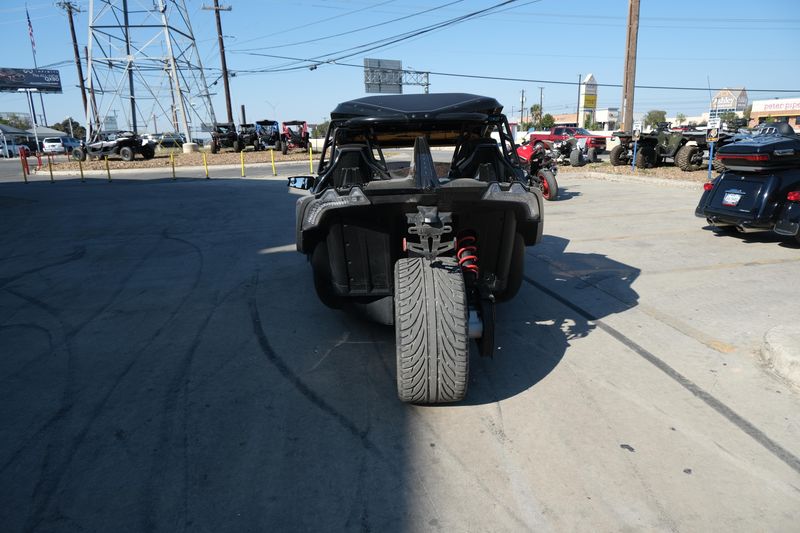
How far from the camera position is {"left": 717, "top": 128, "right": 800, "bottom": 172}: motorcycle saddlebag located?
23.9 ft

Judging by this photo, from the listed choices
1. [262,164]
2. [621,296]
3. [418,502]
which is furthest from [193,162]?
[418,502]

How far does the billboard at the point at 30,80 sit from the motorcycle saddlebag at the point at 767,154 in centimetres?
8119

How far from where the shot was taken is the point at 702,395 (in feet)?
11.6

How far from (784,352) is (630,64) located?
1964cm

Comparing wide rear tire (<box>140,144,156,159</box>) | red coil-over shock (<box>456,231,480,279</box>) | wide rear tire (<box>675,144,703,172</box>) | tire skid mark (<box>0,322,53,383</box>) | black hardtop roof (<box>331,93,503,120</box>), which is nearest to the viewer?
red coil-over shock (<box>456,231,480,279</box>)

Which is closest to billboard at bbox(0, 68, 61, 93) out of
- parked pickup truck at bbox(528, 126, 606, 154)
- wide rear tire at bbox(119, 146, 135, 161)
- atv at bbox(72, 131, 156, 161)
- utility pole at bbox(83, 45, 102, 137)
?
utility pole at bbox(83, 45, 102, 137)

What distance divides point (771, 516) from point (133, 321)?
16.9 ft

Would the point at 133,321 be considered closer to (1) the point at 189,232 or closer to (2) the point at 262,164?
(1) the point at 189,232

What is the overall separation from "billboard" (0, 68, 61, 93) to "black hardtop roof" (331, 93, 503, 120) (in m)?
80.2

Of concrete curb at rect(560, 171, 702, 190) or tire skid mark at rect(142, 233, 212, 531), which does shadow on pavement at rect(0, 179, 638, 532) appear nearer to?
tire skid mark at rect(142, 233, 212, 531)

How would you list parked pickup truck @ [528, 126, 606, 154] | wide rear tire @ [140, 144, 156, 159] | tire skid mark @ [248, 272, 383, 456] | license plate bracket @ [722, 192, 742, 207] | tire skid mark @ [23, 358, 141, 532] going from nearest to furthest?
1. tire skid mark @ [23, 358, 141, 532]
2. tire skid mark @ [248, 272, 383, 456]
3. license plate bracket @ [722, 192, 742, 207]
4. parked pickup truck @ [528, 126, 606, 154]
5. wide rear tire @ [140, 144, 156, 159]

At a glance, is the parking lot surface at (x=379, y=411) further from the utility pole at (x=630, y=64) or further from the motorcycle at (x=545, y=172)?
the utility pole at (x=630, y=64)

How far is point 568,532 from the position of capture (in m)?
2.34

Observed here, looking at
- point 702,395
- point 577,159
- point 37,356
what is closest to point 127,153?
point 577,159
